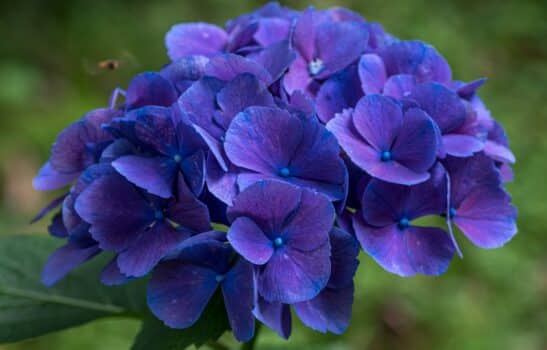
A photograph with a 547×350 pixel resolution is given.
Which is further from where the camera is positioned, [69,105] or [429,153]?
[69,105]

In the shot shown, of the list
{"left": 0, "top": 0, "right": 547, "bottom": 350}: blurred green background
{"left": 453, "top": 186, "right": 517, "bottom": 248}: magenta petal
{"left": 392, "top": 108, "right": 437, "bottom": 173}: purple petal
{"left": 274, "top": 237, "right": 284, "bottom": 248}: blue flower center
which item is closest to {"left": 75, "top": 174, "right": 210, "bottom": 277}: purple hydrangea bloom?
{"left": 274, "top": 237, "right": 284, "bottom": 248}: blue flower center

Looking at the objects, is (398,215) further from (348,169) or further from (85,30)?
(85,30)

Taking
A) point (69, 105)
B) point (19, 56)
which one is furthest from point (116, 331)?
point (19, 56)

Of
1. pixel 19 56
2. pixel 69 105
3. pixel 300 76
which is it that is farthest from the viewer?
pixel 19 56

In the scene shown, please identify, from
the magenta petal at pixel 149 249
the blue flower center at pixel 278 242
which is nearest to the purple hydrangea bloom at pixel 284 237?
the blue flower center at pixel 278 242

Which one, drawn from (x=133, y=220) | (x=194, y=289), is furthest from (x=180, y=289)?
(x=133, y=220)

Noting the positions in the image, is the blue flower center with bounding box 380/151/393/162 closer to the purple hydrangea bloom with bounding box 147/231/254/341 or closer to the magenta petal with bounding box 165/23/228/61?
the purple hydrangea bloom with bounding box 147/231/254/341

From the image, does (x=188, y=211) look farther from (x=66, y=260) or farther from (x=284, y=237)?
(x=66, y=260)
